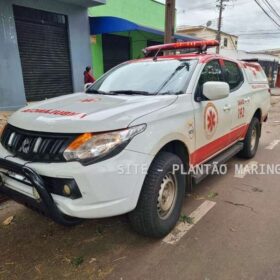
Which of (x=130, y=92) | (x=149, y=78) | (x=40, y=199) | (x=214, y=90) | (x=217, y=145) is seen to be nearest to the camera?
(x=40, y=199)

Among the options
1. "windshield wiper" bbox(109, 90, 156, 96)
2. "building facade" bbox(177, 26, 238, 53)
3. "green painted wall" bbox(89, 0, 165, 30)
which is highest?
"building facade" bbox(177, 26, 238, 53)

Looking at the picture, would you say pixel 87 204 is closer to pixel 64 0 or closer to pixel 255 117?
pixel 255 117

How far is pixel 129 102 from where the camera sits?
260 centimetres

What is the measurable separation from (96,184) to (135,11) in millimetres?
12582

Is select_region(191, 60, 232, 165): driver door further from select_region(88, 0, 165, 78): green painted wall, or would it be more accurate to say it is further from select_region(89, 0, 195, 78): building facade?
select_region(88, 0, 165, 78): green painted wall

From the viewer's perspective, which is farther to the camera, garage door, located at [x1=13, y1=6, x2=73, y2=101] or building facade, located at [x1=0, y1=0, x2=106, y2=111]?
garage door, located at [x1=13, y1=6, x2=73, y2=101]

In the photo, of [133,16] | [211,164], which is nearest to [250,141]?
[211,164]

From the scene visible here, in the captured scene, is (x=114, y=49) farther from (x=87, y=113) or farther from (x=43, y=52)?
(x=87, y=113)

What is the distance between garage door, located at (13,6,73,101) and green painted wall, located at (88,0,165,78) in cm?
178

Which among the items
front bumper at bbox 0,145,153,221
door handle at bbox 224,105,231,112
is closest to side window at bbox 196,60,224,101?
door handle at bbox 224,105,231,112

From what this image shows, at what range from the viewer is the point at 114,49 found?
41.0ft

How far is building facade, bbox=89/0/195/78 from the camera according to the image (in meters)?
9.86

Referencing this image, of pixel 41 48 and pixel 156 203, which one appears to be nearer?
pixel 156 203

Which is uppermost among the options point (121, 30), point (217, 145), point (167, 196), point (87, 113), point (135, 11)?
point (135, 11)
